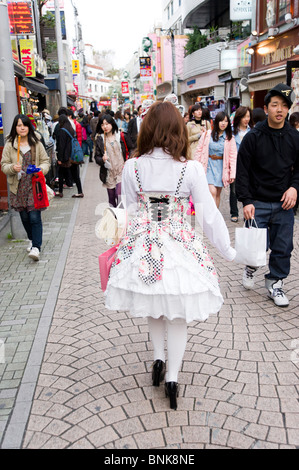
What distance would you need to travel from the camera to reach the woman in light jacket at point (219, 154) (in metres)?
7.08

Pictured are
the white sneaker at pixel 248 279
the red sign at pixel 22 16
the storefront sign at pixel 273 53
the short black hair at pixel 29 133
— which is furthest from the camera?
the storefront sign at pixel 273 53

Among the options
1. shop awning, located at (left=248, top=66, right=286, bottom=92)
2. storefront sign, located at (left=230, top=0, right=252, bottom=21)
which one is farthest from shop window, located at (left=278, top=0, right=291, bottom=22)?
storefront sign, located at (left=230, top=0, right=252, bottom=21)

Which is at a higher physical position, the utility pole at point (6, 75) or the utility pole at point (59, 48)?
the utility pole at point (59, 48)

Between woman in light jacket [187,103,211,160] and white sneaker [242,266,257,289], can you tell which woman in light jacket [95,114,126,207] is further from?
white sneaker [242,266,257,289]

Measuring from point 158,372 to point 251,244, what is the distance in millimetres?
1554

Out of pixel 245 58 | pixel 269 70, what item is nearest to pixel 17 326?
pixel 269 70

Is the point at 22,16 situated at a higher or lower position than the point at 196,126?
higher

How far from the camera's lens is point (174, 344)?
107 inches

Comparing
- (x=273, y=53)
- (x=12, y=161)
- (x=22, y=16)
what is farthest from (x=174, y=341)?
(x=273, y=53)

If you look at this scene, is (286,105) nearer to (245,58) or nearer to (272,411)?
(272,411)

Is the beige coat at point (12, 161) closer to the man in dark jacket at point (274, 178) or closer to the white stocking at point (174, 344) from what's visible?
the man in dark jacket at point (274, 178)

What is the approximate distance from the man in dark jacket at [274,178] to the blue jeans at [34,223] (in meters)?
2.87

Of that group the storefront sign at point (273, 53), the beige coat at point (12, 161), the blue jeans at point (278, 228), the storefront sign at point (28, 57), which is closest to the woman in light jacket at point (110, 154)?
the beige coat at point (12, 161)

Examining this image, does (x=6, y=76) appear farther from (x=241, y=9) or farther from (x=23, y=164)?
(x=241, y=9)
